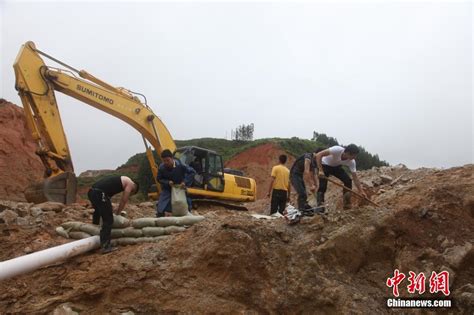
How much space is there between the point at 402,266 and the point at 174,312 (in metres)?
2.65

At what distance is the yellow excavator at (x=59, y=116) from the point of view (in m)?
9.34

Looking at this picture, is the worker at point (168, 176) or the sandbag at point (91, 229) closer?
the sandbag at point (91, 229)

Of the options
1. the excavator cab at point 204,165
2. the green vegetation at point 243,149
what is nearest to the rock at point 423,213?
the excavator cab at point 204,165

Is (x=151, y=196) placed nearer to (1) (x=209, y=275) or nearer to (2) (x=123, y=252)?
(2) (x=123, y=252)

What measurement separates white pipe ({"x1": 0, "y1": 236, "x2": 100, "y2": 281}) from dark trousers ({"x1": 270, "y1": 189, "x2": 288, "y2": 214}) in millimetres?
3322

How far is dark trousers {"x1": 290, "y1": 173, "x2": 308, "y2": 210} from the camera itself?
6965 mm

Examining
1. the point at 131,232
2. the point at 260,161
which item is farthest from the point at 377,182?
the point at 260,161

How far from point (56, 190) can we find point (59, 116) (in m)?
1.74

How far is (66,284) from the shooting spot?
4.93m

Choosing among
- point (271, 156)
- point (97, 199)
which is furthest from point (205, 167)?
point (271, 156)

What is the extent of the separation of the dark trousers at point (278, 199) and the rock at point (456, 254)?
321cm

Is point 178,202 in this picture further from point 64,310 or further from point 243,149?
point 243,149

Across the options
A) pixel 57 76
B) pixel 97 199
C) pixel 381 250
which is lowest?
Answer: pixel 381 250

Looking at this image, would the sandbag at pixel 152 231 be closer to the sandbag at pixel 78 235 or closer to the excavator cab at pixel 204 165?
the sandbag at pixel 78 235
